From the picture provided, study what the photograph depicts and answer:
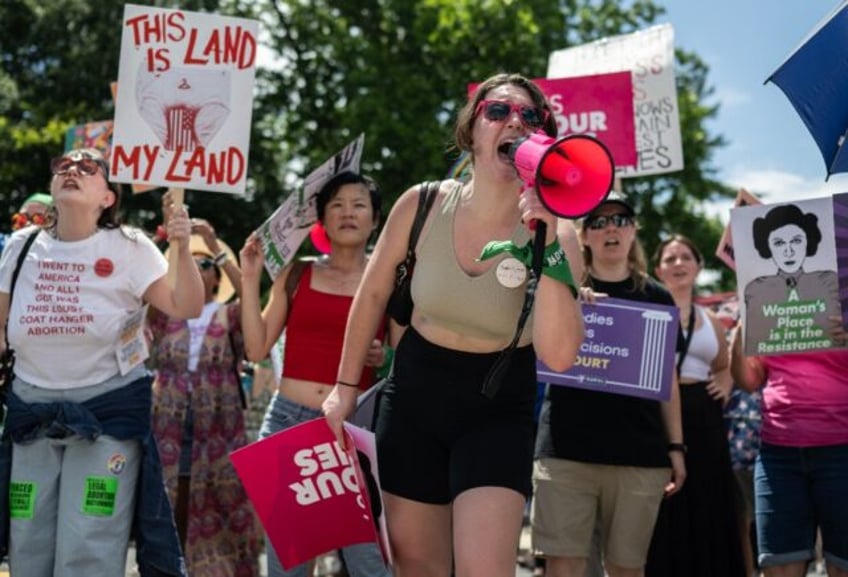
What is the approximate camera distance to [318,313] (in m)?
4.72

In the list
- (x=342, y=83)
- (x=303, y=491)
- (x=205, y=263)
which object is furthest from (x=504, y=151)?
(x=342, y=83)

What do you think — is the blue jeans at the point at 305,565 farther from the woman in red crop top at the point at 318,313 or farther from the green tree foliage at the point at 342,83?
the green tree foliage at the point at 342,83

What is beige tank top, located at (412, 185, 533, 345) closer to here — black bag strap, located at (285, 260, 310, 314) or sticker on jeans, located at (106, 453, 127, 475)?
sticker on jeans, located at (106, 453, 127, 475)

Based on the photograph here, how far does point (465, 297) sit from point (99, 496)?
1854mm

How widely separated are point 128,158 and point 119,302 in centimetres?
68

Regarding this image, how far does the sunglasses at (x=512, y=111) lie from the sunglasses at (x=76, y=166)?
1.96m

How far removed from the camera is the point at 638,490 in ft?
15.4

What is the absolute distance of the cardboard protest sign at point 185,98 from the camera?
454 cm

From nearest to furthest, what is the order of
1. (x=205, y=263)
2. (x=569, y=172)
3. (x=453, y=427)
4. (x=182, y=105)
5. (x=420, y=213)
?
1. (x=569, y=172)
2. (x=453, y=427)
3. (x=420, y=213)
4. (x=182, y=105)
5. (x=205, y=263)

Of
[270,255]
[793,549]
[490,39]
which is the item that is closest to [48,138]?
[490,39]

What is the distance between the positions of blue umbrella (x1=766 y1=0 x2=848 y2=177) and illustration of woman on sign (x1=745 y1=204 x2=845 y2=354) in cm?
61

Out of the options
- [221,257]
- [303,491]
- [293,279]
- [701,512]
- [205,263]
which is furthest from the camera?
[205,263]

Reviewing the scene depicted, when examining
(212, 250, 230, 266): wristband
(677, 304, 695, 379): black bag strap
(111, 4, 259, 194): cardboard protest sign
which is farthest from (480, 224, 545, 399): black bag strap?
(212, 250, 230, 266): wristband

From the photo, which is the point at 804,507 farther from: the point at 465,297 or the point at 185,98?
the point at 185,98
